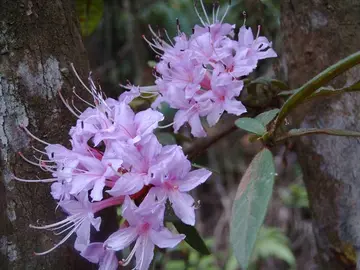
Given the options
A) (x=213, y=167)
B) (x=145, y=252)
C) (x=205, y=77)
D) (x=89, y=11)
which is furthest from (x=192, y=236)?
(x=213, y=167)

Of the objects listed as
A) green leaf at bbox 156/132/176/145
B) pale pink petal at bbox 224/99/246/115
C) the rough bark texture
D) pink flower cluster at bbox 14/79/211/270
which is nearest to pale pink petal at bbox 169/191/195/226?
pink flower cluster at bbox 14/79/211/270

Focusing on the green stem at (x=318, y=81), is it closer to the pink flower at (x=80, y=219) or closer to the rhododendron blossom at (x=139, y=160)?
the rhododendron blossom at (x=139, y=160)

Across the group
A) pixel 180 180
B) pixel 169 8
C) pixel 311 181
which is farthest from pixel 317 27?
pixel 169 8

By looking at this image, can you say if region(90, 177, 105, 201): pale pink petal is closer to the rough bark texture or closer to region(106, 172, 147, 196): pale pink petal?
region(106, 172, 147, 196): pale pink petal

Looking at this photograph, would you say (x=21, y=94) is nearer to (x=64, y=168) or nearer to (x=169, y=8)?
(x=64, y=168)

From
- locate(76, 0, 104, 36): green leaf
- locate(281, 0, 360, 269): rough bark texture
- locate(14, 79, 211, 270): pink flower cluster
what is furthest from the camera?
locate(76, 0, 104, 36): green leaf

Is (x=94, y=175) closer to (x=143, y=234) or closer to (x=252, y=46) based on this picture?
(x=143, y=234)
